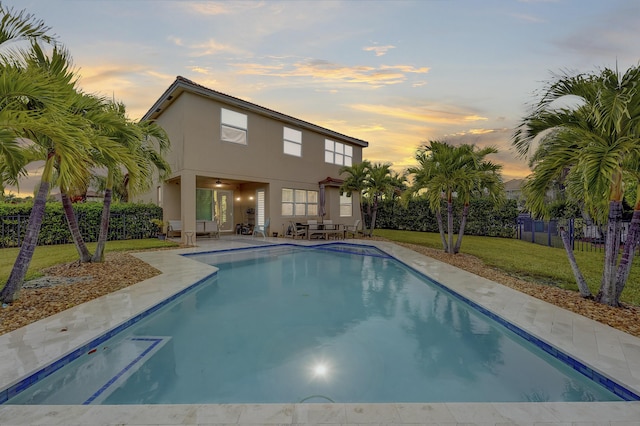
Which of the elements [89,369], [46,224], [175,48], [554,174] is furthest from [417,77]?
[46,224]

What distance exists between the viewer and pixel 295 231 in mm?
15680

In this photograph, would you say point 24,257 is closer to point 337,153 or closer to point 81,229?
point 81,229

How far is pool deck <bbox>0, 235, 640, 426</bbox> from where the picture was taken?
2367mm

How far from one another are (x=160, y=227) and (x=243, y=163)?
5.56 m

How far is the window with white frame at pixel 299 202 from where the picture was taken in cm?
1683

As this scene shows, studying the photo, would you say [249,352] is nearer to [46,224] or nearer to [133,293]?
[133,293]

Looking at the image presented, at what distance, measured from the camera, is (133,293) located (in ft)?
18.8

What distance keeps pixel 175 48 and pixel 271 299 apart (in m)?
11.3

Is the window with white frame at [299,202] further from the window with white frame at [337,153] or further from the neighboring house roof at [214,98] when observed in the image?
the neighboring house roof at [214,98]

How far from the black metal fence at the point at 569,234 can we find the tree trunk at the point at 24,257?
1504 centimetres

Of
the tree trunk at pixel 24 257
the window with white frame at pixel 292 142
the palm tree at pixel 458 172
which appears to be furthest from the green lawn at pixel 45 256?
the palm tree at pixel 458 172

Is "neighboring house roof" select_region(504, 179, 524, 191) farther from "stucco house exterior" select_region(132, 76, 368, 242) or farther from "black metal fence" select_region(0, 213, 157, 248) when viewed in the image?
"black metal fence" select_region(0, 213, 157, 248)

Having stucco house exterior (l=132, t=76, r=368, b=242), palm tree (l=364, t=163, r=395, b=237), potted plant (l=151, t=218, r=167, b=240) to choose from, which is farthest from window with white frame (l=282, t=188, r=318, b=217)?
potted plant (l=151, t=218, r=167, b=240)

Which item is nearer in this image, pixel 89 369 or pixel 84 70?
pixel 89 369
